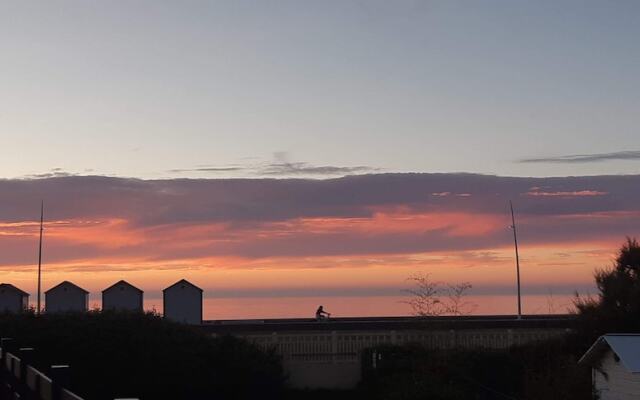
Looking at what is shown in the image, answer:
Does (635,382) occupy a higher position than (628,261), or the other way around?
(628,261)

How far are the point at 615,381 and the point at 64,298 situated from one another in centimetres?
2279

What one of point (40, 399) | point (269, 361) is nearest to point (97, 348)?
point (269, 361)

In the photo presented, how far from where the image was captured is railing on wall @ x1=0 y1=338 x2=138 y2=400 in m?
5.79

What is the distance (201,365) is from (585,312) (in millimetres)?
15465

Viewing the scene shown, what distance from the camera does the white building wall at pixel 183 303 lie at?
40656 millimetres

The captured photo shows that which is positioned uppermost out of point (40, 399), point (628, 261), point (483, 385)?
point (628, 261)

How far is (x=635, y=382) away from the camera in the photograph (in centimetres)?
2683

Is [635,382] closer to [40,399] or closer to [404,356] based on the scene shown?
[404,356]

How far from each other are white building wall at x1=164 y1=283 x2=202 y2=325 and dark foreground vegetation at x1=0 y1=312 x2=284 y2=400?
35.8ft

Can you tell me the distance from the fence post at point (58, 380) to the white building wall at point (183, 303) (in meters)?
34.9

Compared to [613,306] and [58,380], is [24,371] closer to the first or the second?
[58,380]

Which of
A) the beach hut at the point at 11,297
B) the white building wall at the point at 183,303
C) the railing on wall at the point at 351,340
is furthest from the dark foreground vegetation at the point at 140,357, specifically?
the white building wall at the point at 183,303

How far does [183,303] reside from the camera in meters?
41.0

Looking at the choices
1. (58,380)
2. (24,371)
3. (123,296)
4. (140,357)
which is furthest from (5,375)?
(123,296)
